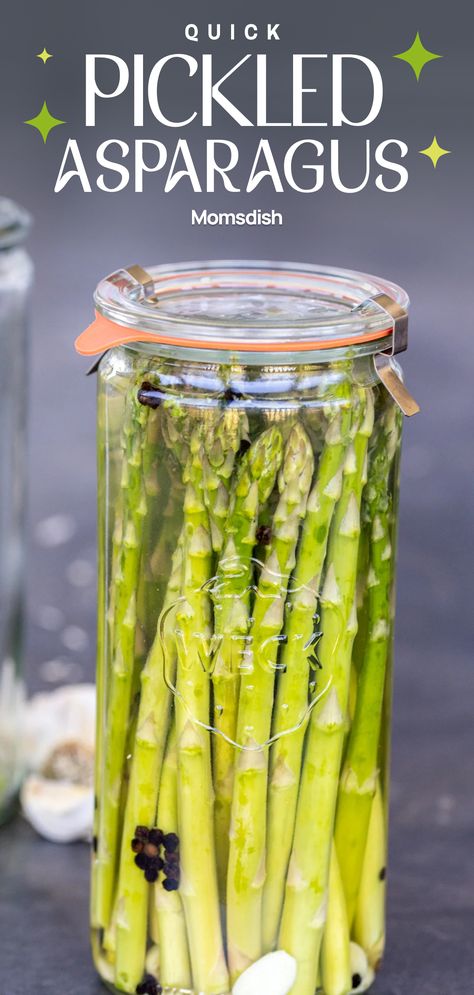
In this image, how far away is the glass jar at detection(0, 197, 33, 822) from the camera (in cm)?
93

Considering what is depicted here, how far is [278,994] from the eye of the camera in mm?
731

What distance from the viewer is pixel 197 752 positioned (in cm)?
72

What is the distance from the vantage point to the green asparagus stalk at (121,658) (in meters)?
0.72

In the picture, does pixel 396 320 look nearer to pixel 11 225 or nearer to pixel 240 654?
pixel 240 654

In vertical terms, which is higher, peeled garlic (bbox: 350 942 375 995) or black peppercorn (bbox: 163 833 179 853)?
black peppercorn (bbox: 163 833 179 853)

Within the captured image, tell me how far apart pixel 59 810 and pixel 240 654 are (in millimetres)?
315

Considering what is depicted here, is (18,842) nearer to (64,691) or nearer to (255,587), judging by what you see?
(64,691)

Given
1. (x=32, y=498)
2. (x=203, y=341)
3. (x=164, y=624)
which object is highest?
(x=203, y=341)

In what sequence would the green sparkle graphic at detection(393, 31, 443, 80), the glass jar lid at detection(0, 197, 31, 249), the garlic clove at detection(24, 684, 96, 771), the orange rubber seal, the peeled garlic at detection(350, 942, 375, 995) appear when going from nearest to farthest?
the orange rubber seal
the peeled garlic at detection(350, 942, 375, 995)
the glass jar lid at detection(0, 197, 31, 249)
the garlic clove at detection(24, 684, 96, 771)
the green sparkle graphic at detection(393, 31, 443, 80)

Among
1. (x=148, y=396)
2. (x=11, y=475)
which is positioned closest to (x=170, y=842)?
(x=148, y=396)

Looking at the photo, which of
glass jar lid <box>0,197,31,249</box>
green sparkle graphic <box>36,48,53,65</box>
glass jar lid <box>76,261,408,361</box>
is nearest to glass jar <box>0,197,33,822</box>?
glass jar lid <box>0,197,31,249</box>

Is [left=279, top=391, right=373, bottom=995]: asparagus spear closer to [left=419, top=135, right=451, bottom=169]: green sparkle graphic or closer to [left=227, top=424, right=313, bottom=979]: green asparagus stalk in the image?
[left=227, top=424, right=313, bottom=979]: green asparagus stalk

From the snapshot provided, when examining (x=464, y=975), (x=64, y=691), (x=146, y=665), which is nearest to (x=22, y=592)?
(x=64, y=691)

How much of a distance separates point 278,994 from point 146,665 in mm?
188
